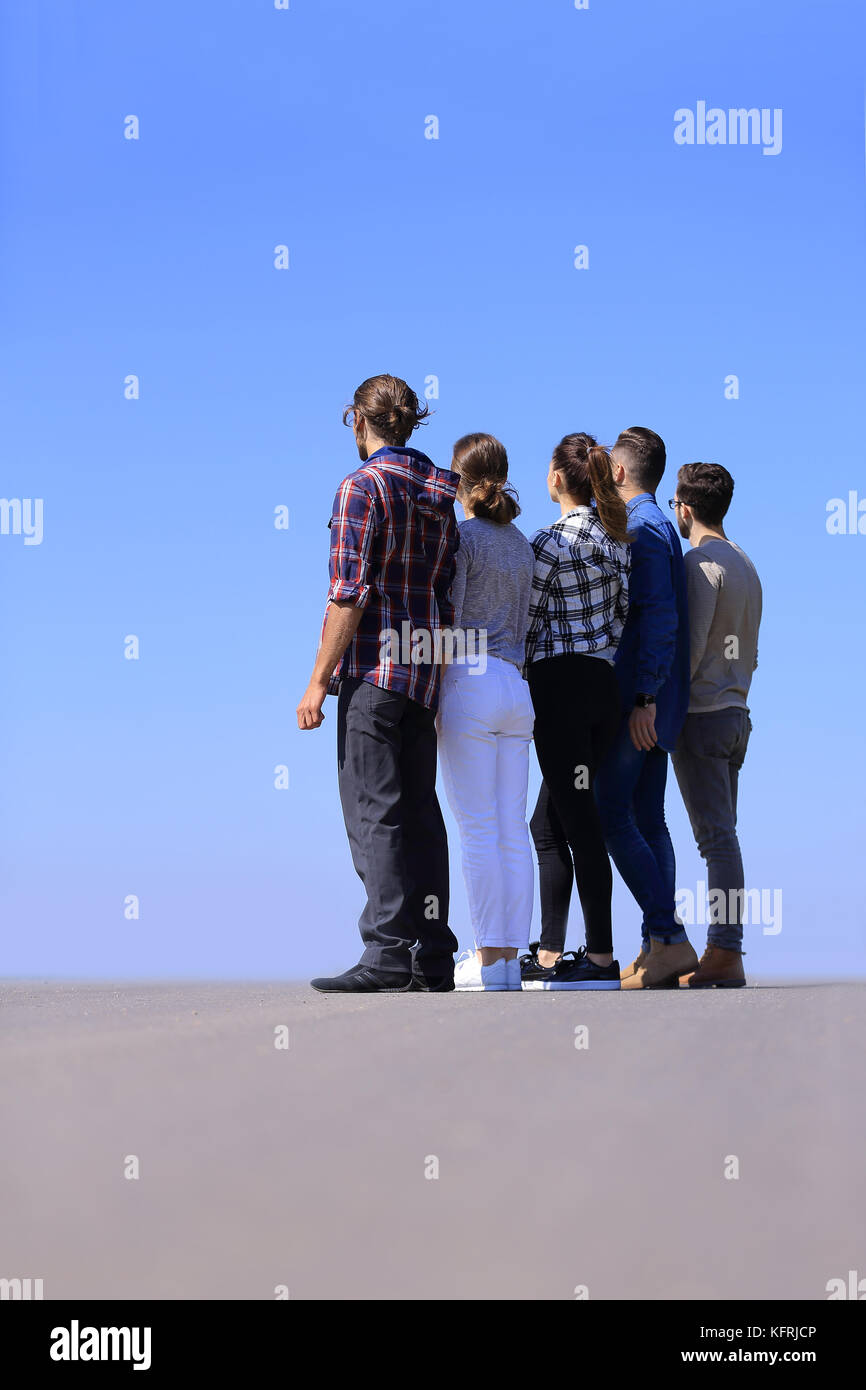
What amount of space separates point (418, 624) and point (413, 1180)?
2.75 m

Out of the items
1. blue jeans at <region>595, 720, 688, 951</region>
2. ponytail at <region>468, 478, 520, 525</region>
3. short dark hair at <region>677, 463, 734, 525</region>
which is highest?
short dark hair at <region>677, 463, 734, 525</region>

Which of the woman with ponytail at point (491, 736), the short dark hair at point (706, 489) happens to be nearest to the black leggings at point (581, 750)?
the woman with ponytail at point (491, 736)

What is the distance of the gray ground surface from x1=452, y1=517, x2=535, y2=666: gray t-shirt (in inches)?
69.1

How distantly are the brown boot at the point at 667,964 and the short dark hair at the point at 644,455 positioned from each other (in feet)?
5.37

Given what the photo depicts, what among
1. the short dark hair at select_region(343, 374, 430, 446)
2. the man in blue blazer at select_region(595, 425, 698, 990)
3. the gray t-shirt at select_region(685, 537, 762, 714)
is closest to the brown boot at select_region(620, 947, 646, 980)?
the man in blue blazer at select_region(595, 425, 698, 990)

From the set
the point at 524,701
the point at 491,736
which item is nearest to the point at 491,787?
the point at 491,736

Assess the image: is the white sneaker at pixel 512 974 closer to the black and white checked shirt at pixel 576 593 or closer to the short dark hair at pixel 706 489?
the black and white checked shirt at pixel 576 593

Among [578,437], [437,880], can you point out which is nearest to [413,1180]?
[437,880]

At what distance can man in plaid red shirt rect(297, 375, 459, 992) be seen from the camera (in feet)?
13.6

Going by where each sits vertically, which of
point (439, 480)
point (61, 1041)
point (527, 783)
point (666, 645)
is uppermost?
point (439, 480)

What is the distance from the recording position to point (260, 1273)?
4.68ft

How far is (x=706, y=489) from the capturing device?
209 inches

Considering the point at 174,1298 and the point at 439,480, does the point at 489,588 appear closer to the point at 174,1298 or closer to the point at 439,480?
the point at 439,480

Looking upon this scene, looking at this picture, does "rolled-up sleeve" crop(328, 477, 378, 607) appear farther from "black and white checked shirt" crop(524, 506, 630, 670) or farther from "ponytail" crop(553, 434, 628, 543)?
"ponytail" crop(553, 434, 628, 543)
